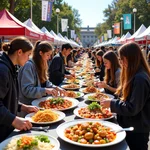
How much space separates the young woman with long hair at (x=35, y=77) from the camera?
10.9 feet

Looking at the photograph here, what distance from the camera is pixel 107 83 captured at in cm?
462

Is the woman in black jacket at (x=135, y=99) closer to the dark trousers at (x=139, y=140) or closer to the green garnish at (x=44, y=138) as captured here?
the dark trousers at (x=139, y=140)

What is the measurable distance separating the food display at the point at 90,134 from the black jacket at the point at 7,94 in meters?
0.58

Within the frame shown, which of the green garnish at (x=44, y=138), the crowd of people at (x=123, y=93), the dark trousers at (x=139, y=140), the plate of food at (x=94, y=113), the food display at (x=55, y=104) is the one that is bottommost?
the dark trousers at (x=139, y=140)

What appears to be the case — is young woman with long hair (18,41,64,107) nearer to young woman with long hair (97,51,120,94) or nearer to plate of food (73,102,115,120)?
plate of food (73,102,115,120)

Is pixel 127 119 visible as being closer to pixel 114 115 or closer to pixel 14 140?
pixel 114 115

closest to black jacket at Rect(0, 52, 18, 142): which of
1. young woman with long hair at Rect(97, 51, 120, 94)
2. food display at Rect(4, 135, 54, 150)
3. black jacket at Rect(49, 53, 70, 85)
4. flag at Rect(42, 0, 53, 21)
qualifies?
food display at Rect(4, 135, 54, 150)

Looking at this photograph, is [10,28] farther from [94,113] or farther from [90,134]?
[90,134]

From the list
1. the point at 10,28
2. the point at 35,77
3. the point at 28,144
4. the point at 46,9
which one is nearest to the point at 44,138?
the point at 28,144

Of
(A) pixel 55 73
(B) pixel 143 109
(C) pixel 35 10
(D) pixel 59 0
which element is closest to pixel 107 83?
(A) pixel 55 73

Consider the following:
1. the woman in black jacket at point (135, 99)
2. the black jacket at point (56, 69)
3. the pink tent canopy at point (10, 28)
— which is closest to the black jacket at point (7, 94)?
the woman in black jacket at point (135, 99)

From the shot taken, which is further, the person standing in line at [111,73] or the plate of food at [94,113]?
the person standing in line at [111,73]

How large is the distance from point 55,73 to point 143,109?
10.9 feet

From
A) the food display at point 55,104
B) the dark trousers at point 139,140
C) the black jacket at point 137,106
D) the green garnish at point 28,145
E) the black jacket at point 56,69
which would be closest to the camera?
the green garnish at point 28,145
